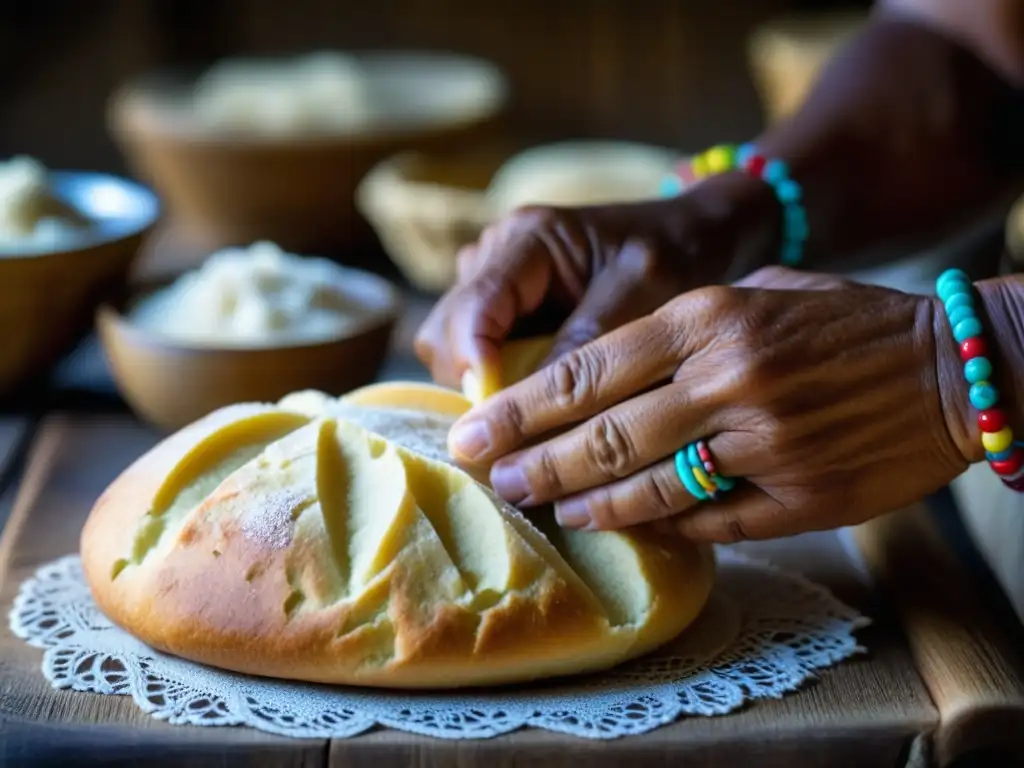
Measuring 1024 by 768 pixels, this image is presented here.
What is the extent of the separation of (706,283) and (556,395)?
0.40m

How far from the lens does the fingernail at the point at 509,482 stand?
1.10 metres

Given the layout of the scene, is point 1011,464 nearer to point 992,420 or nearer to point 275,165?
point 992,420

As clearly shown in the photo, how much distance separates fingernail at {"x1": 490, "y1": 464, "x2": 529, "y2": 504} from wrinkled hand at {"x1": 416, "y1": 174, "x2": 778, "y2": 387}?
0.14m

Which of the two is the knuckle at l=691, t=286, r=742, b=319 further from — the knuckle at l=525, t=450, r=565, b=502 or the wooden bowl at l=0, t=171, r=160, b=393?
the wooden bowl at l=0, t=171, r=160, b=393

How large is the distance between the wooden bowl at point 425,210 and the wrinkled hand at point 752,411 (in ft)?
3.00

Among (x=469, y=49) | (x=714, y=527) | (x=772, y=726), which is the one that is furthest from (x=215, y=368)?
(x=469, y=49)

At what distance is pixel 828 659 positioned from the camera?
1.08 m

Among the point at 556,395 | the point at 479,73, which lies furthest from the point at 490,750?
the point at 479,73

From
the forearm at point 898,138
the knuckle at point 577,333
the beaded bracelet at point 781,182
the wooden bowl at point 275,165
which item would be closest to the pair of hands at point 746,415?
the knuckle at point 577,333

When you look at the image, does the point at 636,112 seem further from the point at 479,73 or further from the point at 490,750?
the point at 490,750

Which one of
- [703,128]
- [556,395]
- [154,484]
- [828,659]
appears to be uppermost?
[556,395]

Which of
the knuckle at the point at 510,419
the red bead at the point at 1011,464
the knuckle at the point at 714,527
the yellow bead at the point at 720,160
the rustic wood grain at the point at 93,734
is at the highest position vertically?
the yellow bead at the point at 720,160

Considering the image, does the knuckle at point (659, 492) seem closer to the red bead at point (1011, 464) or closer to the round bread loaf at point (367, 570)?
the round bread loaf at point (367, 570)

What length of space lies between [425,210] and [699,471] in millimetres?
1021
